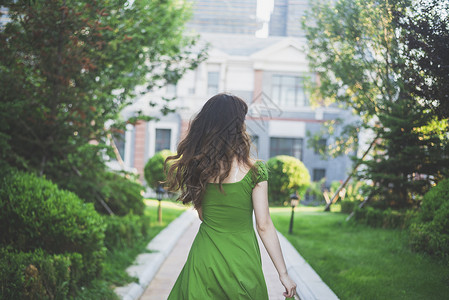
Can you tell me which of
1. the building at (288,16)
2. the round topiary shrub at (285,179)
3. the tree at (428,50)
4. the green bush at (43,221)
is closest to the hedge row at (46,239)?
the green bush at (43,221)

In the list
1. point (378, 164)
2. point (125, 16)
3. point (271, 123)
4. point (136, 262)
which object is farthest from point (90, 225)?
point (271, 123)

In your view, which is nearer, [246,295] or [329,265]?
[246,295]

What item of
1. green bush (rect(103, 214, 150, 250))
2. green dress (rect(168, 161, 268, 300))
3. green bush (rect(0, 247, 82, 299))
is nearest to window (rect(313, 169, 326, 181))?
green bush (rect(103, 214, 150, 250))

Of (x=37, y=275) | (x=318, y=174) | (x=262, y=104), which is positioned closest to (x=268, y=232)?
(x=37, y=275)

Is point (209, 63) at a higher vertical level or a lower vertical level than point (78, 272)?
higher

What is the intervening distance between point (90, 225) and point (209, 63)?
1852 cm

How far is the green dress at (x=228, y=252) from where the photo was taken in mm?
2518

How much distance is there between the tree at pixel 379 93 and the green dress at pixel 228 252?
10.8 feet

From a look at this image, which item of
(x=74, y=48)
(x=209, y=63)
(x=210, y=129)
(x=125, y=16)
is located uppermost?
(x=209, y=63)

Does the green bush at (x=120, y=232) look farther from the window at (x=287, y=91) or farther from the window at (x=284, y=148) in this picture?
the window at (x=287, y=91)

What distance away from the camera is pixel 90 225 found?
473cm

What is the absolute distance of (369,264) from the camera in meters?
6.02

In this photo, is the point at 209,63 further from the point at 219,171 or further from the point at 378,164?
the point at 219,171

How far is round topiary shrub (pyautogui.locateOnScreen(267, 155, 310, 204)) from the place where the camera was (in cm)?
1661
